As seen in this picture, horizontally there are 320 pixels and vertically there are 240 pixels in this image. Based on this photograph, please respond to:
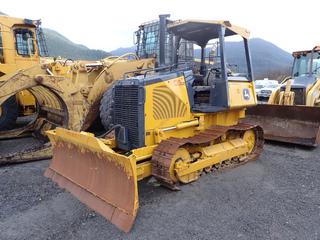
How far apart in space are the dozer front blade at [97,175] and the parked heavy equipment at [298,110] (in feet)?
15.9

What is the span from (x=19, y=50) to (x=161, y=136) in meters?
6.55

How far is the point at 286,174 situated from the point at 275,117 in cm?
250

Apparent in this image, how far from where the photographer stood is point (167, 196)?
4492mm

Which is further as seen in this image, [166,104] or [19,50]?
[19,50]

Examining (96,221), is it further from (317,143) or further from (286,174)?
(317,143)

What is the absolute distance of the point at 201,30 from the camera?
5.61m

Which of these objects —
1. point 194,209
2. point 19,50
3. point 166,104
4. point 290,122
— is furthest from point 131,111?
point 19,50

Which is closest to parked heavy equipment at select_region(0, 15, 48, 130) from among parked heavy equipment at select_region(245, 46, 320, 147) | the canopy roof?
the canopy roof

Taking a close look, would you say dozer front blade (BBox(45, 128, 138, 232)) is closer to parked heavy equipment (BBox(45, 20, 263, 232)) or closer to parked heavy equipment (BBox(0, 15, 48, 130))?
parked heavy equipment (BBox(45, 20, 263, 232))

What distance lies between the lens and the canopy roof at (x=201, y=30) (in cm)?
518

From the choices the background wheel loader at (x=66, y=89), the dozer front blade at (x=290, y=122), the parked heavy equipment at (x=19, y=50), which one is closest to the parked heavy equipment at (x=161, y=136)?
the background wheel loader at (x=66, y=89)

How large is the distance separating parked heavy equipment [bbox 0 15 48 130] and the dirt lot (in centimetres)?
400

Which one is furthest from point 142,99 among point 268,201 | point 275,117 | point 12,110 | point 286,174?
point 12,110

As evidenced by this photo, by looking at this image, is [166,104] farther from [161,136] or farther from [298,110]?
[298,110]
